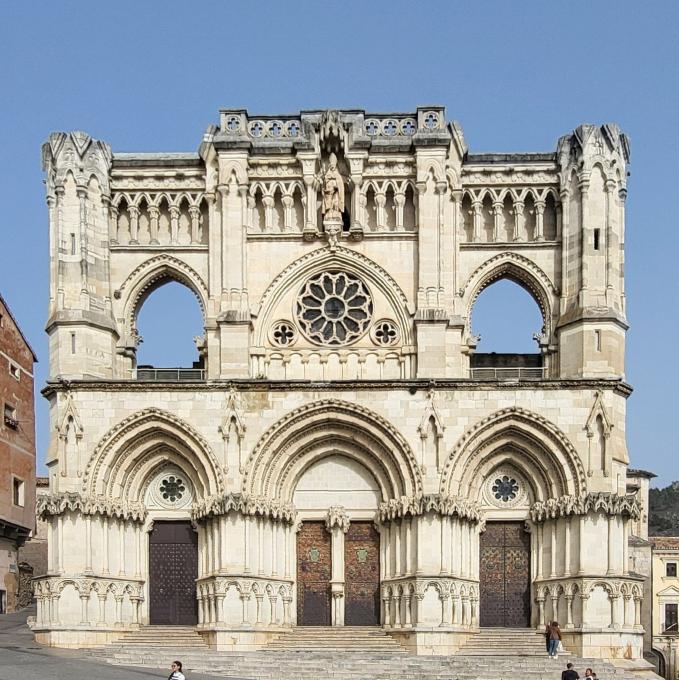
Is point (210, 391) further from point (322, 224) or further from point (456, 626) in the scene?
point (456, 626)

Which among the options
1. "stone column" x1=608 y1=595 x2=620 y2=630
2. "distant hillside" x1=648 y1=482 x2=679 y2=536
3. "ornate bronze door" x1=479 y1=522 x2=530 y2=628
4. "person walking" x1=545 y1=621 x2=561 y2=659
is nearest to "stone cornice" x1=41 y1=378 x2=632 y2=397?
"ornate bronze door" x1=479 y1=522 x2=530 y2=628

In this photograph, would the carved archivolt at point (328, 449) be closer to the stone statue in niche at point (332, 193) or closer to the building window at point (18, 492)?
the stone statue in niche at point (332, 193)

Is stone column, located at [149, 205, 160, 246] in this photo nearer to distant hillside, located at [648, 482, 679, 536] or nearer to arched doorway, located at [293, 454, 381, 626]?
arched doorway, located at [293, 454, 381, 626]

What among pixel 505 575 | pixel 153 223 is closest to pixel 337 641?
pixel 505 575

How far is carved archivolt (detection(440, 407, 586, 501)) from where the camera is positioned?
30094mm

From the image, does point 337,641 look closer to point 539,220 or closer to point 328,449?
point 328,449

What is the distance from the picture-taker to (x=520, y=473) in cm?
3106

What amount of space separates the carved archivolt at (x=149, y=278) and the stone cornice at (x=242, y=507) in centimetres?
525

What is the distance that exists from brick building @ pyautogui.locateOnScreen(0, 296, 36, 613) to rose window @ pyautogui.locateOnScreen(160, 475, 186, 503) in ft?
34.7

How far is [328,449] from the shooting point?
3128 centimetres

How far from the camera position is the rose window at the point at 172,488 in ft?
103

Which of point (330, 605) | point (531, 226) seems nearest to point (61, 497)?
point (330, 605)

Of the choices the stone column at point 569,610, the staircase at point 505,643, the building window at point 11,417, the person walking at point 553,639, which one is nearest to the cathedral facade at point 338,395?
the stone column at point 569,610

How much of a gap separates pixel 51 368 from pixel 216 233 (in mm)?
5335
